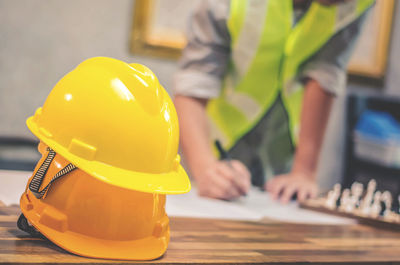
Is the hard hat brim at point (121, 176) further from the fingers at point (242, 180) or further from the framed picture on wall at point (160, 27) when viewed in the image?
the framed picture on wall at point (160, 27)

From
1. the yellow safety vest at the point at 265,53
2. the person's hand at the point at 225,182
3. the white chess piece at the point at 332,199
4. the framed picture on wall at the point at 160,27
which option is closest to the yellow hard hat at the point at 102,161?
the person's hand at the point at 225,182

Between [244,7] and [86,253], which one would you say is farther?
[244,7]

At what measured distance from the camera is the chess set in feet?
3.14

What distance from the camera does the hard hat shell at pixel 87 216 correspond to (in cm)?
52

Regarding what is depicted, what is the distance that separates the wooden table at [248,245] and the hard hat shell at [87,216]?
2cm

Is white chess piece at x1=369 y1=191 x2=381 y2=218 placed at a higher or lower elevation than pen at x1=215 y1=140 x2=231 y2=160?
lower

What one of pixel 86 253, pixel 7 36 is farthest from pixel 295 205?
pixel 7 36

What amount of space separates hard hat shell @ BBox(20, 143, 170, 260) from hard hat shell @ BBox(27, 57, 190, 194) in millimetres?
35

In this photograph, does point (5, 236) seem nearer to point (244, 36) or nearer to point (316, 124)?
point (244, 36)

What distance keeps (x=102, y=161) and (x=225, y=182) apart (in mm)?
575

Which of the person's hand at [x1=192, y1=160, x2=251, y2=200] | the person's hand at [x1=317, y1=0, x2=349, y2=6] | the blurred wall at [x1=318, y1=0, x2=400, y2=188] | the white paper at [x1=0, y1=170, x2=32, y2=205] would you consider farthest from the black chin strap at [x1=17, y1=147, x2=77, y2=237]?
the blurred wall at [x1=318, y1=0, x2=400, y2=188]

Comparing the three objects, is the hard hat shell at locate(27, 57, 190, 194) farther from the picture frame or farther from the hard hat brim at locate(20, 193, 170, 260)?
the picture frame

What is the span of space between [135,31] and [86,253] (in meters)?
1.94

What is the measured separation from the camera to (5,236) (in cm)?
53
